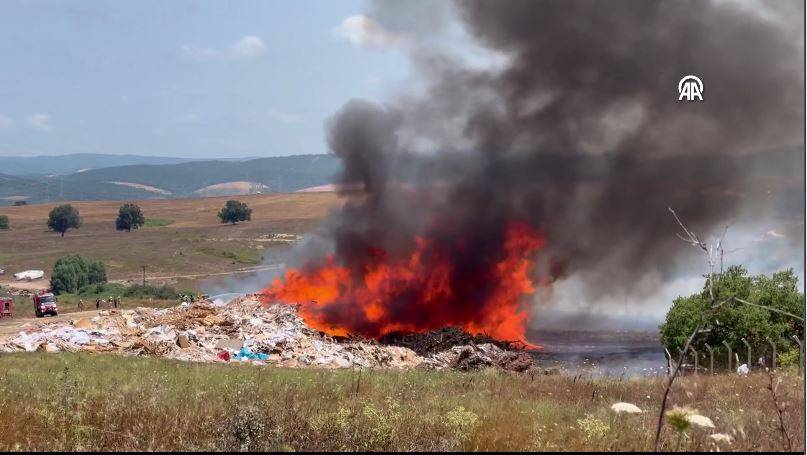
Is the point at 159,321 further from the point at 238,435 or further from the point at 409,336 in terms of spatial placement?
the point at 238,435

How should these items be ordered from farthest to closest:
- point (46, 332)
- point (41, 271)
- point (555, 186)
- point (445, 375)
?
point (41, 271)
point (555, 186)
point (46, 332)
point (445, 375)

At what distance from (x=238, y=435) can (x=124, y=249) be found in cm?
14003

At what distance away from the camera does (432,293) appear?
145 feet

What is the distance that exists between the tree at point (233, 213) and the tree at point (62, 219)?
34115 mm

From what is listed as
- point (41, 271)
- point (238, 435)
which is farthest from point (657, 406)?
point (41, 271)

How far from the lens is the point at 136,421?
11703 millimetres

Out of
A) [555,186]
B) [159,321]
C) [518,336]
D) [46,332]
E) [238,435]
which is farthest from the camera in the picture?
[555,186]

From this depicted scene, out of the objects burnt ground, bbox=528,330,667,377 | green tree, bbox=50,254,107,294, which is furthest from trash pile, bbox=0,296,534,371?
green tree, bbox=50,254,107,294

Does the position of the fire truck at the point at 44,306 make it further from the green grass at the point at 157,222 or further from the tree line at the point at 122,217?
the green grass at the point at 157,222

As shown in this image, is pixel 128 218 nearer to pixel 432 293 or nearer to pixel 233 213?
pixel 233 213

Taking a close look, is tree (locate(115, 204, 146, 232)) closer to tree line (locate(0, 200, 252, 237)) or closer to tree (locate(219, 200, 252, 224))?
tree line (locate(0, 200, 252, 237))

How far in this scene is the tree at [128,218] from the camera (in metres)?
181

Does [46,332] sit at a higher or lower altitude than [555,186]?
lower

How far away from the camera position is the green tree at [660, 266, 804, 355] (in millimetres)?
34281
